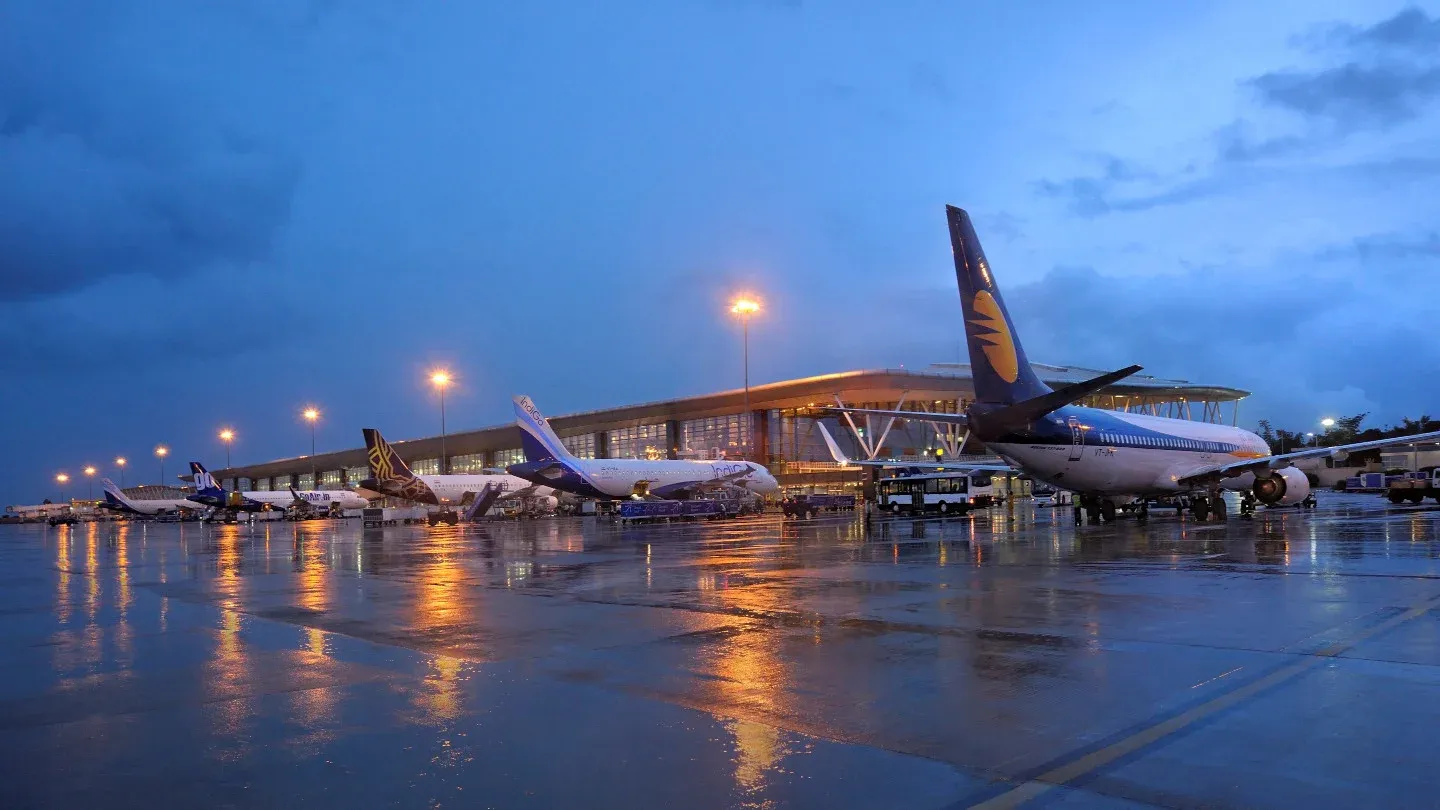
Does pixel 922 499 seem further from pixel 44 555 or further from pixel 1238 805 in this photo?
pixel 1238 805

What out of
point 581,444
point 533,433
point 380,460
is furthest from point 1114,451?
point 581,444

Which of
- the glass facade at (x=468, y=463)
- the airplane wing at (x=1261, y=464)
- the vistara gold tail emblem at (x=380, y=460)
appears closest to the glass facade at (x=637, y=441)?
the glass facade at (x=468, y=463)

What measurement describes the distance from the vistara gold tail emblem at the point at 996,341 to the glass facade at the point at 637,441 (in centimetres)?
9734

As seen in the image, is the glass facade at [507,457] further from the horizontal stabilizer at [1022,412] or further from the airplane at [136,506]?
the horizontal stabilizer at [1022,412]

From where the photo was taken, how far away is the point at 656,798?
473 centimetres

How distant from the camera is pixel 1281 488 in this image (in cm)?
3114

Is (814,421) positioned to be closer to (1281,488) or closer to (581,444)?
(581,444)

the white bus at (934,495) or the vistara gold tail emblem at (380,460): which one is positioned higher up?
A: the vistara gold tail emblem at (380,460)

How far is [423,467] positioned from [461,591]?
165498 millimetres

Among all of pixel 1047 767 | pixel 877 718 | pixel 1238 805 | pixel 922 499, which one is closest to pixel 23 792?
pixel 877 718

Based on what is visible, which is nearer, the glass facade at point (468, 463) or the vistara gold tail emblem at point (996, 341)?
the vistara gold tail emblem at point (996, 341)

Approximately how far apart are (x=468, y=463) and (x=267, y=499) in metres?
68.3

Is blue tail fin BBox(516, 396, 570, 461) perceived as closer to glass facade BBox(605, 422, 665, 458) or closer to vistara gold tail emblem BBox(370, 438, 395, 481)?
vistara gold tail emblem BBox(370, 438, 395, 481)

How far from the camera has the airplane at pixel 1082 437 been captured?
75.3ft
